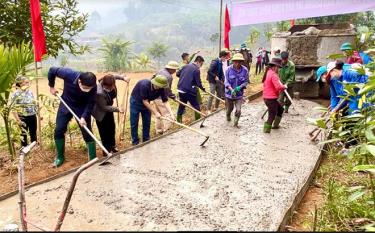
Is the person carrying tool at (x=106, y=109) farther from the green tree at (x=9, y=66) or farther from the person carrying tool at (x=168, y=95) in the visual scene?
the person carrying tool at (x=168, y=95)

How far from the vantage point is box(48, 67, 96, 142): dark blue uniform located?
17.1 ft

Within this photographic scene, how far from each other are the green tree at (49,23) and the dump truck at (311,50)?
543 centimetres

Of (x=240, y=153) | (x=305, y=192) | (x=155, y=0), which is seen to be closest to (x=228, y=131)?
(x=240, y=153)

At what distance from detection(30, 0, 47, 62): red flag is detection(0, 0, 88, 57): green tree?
608 millimetres

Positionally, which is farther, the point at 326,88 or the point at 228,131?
the point at 326,88

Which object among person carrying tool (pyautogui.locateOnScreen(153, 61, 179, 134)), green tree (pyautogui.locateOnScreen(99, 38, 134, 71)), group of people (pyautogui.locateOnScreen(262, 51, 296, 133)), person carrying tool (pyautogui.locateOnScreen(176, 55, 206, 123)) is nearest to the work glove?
group of people (pyautogui.locateOnScreen(262, 51, 296, 133))

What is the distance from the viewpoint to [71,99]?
17.4 ft

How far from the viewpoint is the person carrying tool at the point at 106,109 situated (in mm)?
5445

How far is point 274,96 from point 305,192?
252 cm

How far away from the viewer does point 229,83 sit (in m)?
7.18

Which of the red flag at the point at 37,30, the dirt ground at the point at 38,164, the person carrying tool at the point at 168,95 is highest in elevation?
the red flag at the point at 37,30

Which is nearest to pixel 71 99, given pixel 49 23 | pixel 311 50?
pixel 49 23

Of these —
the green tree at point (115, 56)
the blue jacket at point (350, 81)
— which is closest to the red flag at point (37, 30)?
the blue jacket at point (350, 81)

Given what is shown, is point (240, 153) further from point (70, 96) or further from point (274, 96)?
point (70, 96)
